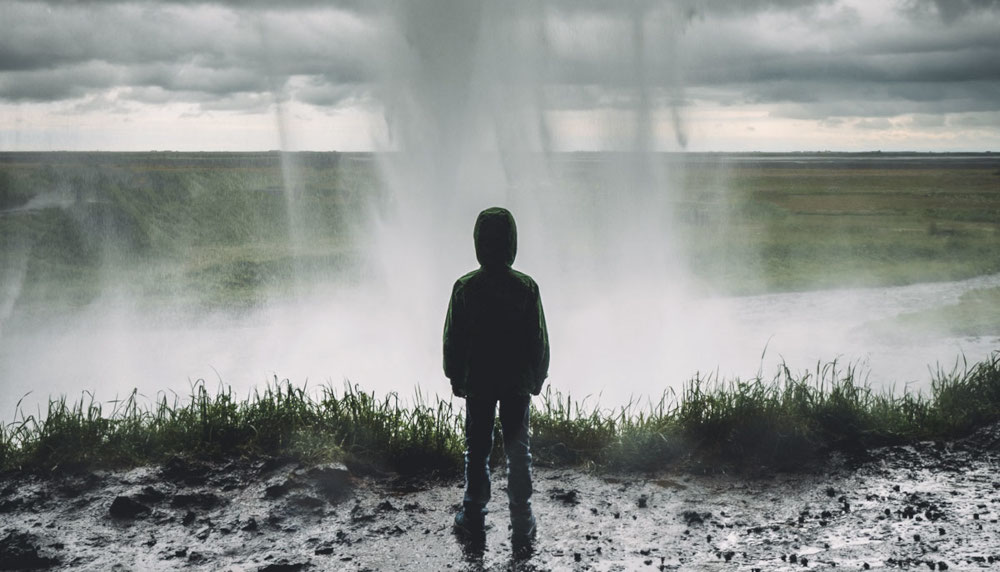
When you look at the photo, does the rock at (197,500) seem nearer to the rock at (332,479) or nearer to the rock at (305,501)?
the rock at (305,501)

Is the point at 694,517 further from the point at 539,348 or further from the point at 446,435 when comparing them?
the point at 446,435

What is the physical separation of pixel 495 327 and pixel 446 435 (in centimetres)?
170

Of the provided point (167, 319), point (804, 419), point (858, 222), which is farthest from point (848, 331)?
point (858, 222)

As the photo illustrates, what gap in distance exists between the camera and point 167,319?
14.8 m

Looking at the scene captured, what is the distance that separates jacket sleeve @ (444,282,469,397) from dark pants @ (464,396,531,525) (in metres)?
0.14

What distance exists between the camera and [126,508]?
16.3 ft

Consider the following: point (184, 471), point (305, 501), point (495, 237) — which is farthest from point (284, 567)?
point (495, 237)

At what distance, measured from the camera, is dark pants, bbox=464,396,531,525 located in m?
4.59

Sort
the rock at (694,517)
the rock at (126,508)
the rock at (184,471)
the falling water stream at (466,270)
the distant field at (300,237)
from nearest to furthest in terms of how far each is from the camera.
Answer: the rock at (694,517)
the rock at (126,508)
the rock at (184,471)
the falling water stream at (466,270)
the distant field at (300,237)

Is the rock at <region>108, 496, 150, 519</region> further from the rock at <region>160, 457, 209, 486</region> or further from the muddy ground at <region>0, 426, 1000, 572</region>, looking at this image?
the rock at <region>160, 457, 209, 486</region>

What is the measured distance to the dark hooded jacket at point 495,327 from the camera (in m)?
4.53

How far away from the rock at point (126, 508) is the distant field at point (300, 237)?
729 centimetres

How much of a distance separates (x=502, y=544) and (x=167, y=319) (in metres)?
12.1

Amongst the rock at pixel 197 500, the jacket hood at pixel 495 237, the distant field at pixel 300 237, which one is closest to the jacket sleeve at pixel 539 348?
the jacket hood at pixel 495 237
